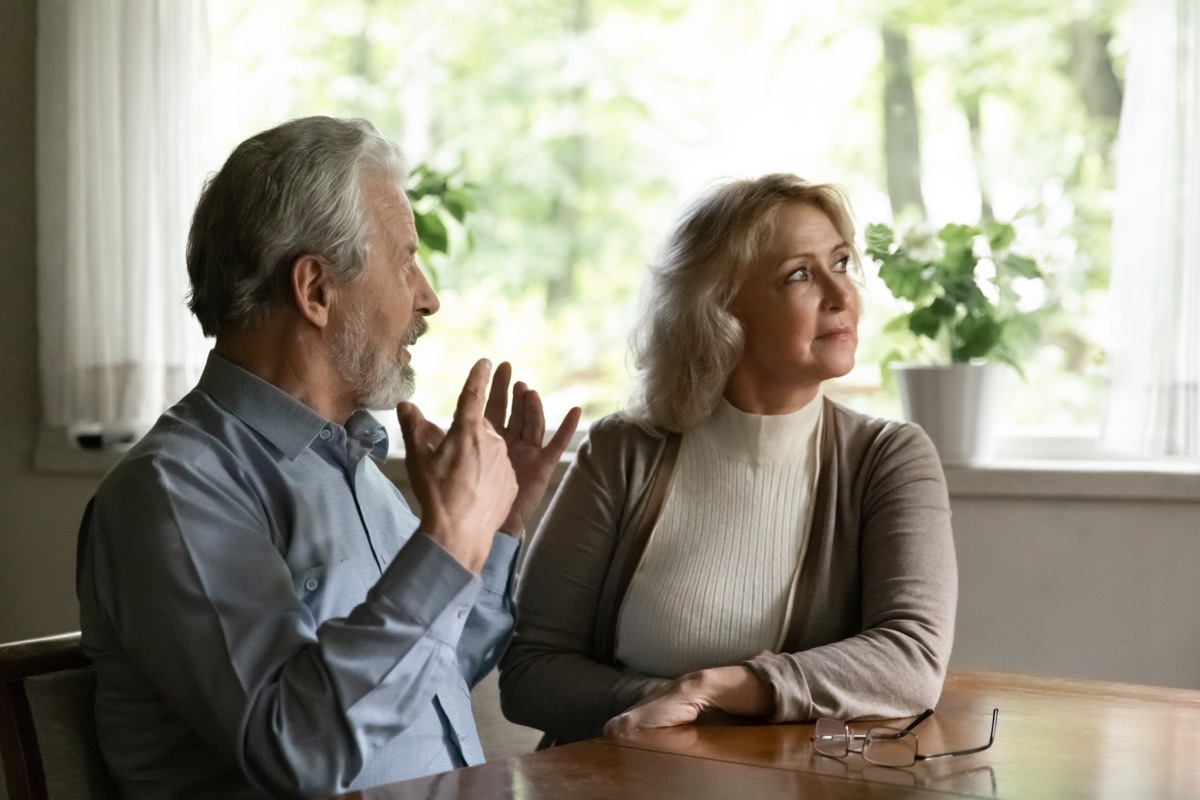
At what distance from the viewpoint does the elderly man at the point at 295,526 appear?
125cm

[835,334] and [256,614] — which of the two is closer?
[256,614]

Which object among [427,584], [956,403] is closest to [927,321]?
[956,403]

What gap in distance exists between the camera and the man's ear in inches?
58.9

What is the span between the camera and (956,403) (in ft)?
8.02

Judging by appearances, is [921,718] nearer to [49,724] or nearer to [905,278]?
[49,724]

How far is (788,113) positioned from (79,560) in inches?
78.0

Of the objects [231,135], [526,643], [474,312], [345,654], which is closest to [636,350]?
[526,643]

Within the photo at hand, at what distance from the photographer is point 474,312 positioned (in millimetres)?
3443

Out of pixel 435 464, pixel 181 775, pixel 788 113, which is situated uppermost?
pixel 788 113

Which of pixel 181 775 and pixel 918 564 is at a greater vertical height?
pixel 918 564

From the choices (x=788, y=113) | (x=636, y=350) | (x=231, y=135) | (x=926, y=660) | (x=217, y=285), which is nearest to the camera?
(x=217, y=285)

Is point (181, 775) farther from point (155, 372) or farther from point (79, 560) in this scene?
point (155, 372)

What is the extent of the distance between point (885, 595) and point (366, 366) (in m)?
0.72

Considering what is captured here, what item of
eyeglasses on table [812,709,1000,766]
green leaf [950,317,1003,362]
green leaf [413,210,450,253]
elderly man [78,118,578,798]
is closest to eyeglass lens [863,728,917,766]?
eyeglasses on table [812,709,1000,766]
